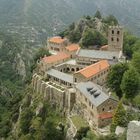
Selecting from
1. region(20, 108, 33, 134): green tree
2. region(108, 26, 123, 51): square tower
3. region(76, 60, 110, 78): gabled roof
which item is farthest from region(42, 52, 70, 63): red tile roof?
region(20, 108, 33, 134): green tree

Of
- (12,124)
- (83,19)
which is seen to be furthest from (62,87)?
(83,19)

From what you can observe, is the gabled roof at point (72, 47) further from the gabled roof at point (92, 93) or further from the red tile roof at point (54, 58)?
the gabled roof at point (92, 93)

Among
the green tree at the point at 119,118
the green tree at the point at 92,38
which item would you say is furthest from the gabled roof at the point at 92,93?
the green tree at the point at 92,38

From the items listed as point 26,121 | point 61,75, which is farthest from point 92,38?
point 26,121

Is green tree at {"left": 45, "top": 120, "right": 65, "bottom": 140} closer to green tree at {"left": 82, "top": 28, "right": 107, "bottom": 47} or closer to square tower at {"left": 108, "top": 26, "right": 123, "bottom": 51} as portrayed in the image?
square tower at {"left": 108, "top": 26, "right": 123, "bottom": 51}

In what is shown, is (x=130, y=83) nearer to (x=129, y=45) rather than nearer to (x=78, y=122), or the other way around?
(x=78, y=122)

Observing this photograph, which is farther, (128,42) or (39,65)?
(128,42)

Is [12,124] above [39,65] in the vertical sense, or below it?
below

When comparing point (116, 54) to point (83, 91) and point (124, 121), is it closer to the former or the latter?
point (83, 91)
